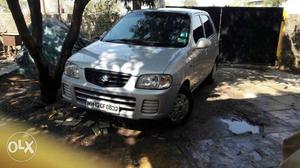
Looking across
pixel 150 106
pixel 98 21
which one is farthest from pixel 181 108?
pixel 98 21

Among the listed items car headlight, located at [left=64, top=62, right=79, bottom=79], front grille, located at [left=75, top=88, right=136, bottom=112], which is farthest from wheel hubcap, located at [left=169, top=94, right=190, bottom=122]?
car headlight, located at [left=64, top=62, right=79, bottom=79]

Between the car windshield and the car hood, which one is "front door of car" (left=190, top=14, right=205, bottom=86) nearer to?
the car windshield

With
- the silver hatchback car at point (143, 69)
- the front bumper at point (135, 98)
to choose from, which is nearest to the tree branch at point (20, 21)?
the silver hatchback car at point (143, 69)

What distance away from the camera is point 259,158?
4.42m

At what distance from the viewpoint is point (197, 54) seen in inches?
236

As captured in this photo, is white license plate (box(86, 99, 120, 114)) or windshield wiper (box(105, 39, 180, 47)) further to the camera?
windshield wiper (box(105, 39, 180, 47))

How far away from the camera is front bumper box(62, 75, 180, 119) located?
4582mm

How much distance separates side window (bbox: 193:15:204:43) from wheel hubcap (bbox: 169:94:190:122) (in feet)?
4.24

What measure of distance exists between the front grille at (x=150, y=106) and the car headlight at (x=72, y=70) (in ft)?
4.01

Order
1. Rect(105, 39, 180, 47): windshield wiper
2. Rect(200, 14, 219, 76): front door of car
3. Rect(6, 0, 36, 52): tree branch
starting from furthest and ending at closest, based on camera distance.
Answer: Rect(200, 14, 219, 76): front door of car → Rect(105, 39, 180, 47): windshield wiper → Rect(6, 0, 36, 52): tree branch

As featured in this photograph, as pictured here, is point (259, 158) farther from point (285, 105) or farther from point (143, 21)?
point (143, 21)

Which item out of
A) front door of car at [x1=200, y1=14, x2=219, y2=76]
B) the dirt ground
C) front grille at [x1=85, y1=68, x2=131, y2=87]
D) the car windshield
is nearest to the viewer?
the dirt ground

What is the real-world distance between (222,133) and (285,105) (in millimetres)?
2358

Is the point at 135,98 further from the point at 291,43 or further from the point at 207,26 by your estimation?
the point at 291,43
